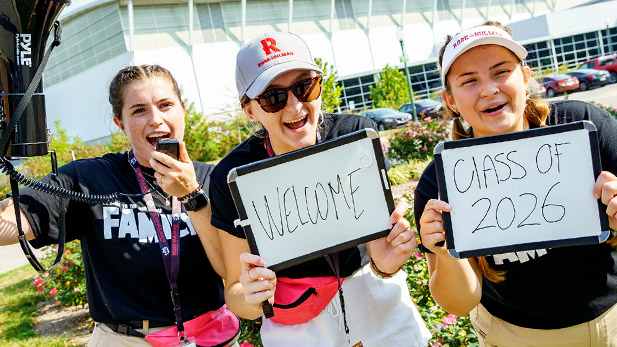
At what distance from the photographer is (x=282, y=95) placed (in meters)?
2.05

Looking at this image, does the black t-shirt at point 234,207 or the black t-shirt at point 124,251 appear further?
the black t-shirt at point 124,251

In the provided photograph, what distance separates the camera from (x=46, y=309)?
7.20 meters

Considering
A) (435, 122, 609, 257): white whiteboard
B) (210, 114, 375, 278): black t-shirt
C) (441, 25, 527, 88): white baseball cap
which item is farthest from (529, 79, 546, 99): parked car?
(210, 114, 375, 278): black t-shirt

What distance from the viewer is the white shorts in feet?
7.06

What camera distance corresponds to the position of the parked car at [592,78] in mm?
28297

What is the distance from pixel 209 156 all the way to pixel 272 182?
22191 mm

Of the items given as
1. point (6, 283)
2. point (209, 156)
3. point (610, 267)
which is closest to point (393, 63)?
point (209, 156)

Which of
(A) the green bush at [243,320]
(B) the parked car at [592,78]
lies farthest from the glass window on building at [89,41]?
(B) the parked car at [592,78]

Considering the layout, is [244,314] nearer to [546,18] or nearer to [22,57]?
[22,57]

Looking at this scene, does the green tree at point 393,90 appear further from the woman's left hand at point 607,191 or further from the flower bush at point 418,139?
the woman's left hand at point 607,191

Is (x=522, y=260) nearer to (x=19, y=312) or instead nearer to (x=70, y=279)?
(x=70, y=279)

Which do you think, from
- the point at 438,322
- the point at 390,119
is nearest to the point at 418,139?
A: the point at 438,322

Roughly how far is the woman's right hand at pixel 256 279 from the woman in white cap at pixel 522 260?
0.64 meters

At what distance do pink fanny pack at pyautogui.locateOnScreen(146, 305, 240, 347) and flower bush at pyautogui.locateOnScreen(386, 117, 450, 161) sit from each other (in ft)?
33.1
